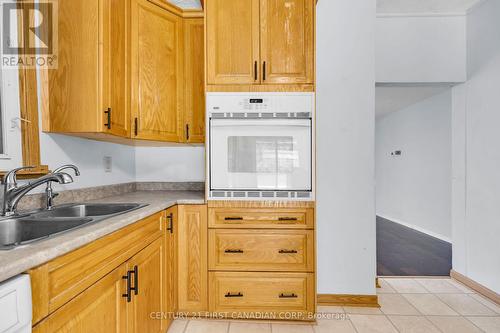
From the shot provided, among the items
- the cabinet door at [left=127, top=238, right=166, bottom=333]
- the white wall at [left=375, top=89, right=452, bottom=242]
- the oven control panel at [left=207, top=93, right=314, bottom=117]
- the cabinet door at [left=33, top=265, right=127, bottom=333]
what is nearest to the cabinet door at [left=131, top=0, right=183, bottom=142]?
the oven control panel at [left=207, top=93, right=314, bottom=117]

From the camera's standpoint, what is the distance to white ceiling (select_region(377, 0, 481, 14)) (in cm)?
250

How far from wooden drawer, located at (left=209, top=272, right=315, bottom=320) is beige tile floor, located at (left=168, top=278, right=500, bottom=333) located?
0.44ft

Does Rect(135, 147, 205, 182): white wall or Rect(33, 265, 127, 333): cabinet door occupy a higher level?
Rect(135, 147, 205, 182): white wall

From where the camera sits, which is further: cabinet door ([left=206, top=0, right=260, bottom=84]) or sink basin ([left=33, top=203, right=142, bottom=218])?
cabinet door ([left=206, top=0, right=260, bottom=84])

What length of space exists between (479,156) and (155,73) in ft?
9.26

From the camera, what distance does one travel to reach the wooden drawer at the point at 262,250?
6.02 feet

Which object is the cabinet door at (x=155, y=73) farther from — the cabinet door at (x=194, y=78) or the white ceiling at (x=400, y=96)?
the white ceiling at (x=400, y=96)

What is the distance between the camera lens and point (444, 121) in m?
4.33

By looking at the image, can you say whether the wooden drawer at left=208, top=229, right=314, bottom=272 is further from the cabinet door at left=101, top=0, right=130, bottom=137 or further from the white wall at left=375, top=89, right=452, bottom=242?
the white wall at left=375, top=89, right=452, bottom=242

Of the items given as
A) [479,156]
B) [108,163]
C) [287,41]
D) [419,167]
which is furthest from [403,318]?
[419,167]

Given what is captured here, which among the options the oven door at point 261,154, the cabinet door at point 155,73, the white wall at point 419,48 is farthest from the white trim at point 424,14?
the cabinet door at point 155,73

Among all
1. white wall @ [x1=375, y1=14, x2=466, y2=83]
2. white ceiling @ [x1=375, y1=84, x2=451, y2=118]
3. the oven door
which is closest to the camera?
the oven door

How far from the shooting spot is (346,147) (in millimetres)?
2219

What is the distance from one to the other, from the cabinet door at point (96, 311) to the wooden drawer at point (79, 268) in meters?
0.03
